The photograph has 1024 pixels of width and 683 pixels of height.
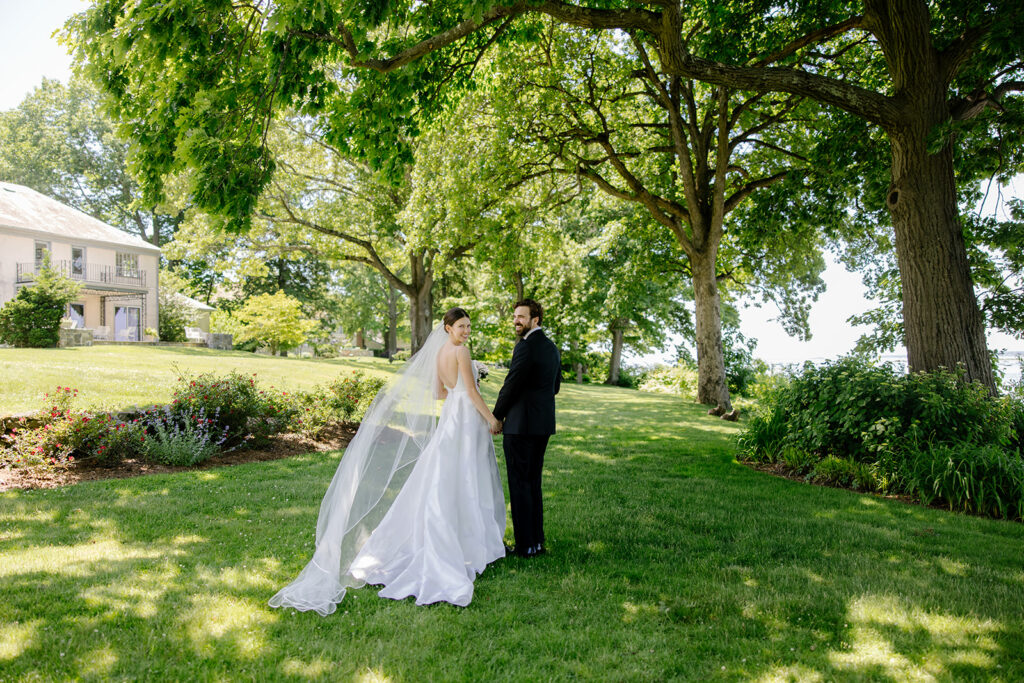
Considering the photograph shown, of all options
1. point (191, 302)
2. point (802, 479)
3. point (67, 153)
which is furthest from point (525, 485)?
point (67, 153)

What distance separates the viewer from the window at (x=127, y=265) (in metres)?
34.3

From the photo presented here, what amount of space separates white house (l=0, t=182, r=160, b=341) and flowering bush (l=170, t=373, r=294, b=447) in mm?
26094

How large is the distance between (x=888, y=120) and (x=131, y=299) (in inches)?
1546

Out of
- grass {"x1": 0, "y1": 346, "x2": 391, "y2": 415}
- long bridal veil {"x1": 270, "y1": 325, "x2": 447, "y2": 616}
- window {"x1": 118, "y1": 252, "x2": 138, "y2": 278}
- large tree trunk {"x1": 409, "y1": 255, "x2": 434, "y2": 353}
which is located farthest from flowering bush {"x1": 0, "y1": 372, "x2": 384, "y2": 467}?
window {"x1": 118, "y1": 252, "x2": 138, "y2": 278}

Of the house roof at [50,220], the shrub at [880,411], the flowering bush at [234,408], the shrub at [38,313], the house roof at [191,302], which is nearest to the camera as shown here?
the shrub at [880,411]

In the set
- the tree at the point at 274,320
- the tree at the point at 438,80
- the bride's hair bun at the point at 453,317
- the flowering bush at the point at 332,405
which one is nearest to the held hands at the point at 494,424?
the bride's hair bun at the point at 453,317

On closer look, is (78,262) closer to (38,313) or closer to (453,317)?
(38,313)

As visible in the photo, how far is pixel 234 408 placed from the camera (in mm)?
10438

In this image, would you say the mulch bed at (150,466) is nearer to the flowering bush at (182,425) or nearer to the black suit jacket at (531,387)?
the flowering bush at (182,425)

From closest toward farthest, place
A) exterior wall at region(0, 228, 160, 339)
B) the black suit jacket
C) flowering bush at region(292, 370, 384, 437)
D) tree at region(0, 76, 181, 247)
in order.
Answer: the black suit jacket, flowering bush at region(292, 370, 384, 437), exterior wall at region(0, 228, 160, 339), tree at region(0, 76, 181, 247)

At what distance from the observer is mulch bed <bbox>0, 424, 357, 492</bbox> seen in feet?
25.3

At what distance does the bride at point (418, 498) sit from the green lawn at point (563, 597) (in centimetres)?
23

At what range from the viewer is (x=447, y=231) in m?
16.9

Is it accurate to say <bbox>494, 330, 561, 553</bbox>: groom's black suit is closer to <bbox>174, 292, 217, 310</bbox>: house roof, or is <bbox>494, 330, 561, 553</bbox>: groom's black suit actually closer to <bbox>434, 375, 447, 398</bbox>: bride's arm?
<bbox>434, 375, 447, 398</bbox>: bride's arm
